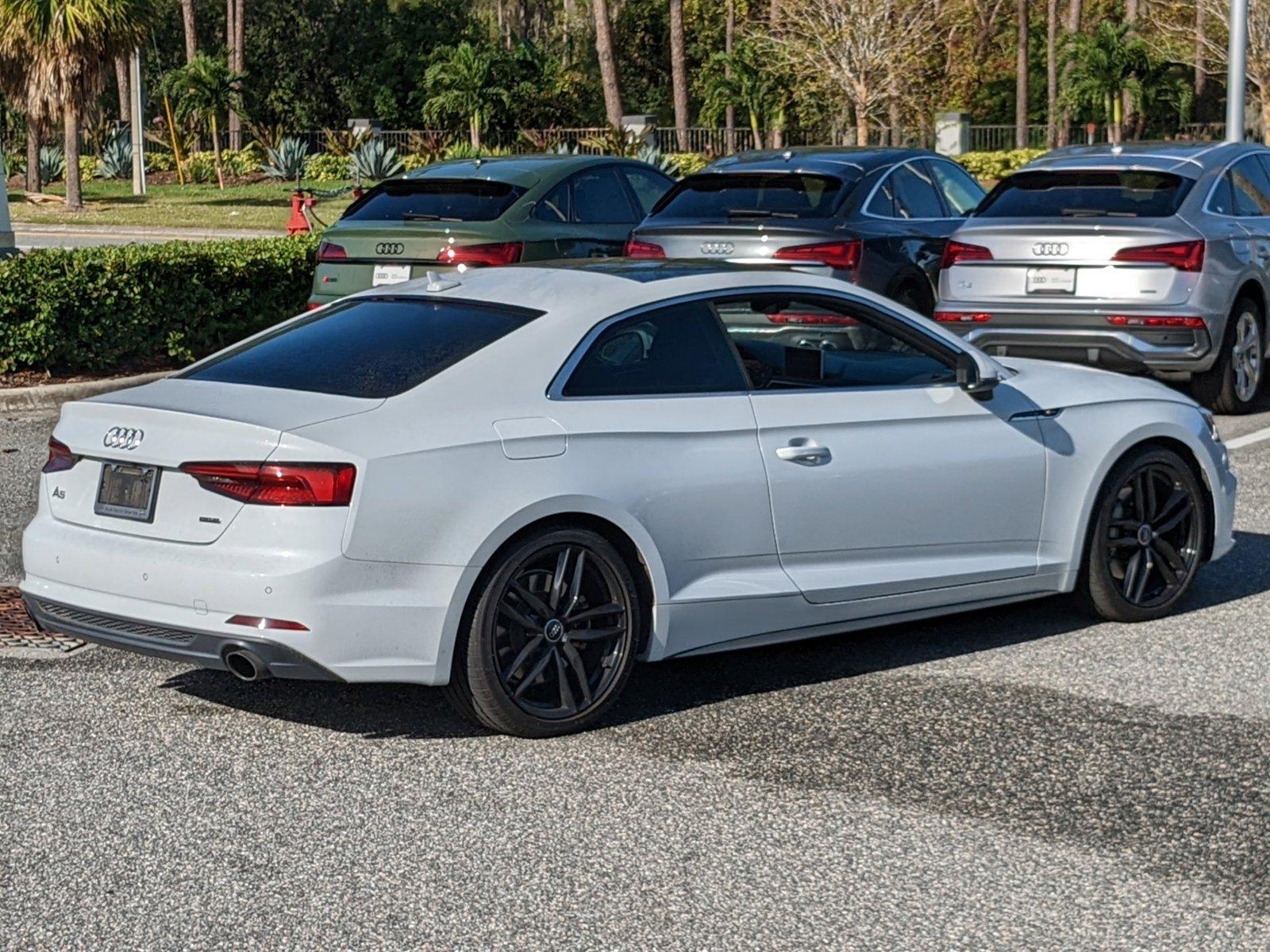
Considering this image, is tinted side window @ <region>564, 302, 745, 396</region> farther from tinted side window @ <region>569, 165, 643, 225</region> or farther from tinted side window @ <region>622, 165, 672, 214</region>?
tinted side window @ <region>622, 165, 672, 214</region>

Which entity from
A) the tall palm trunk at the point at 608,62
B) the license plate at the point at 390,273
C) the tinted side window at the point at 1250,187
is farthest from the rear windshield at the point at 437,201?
the tall palm trunk at the point at 608,62

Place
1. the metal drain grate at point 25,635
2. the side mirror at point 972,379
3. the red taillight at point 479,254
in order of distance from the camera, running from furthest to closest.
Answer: the red taillight at point 479,254, the metal drain grate at point 25,635, the side mirror at point 972,379

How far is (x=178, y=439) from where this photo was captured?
18.7ft

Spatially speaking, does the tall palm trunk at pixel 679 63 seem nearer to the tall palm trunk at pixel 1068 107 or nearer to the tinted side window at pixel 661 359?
the tall palm trunk at pixel 1068 107

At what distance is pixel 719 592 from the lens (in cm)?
622

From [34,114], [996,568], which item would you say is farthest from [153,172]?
[996,568]

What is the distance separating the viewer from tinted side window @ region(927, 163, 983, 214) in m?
14.6

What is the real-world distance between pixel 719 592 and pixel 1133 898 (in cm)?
193

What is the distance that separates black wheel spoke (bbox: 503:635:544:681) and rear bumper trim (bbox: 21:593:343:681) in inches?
21.4

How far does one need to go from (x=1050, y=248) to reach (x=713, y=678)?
614 cm

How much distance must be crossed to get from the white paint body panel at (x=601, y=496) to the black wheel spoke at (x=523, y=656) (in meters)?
0.21

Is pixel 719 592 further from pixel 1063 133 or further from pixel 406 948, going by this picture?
pixel 1063 133

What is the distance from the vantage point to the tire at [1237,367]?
40.5 feet

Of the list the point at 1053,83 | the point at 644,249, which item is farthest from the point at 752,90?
the point at 644,249
